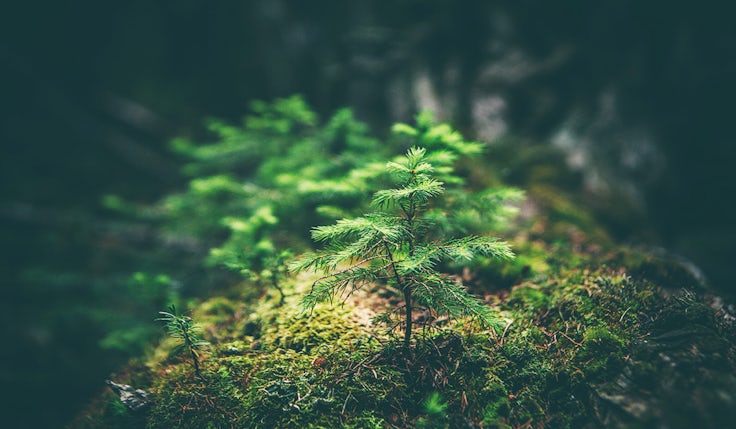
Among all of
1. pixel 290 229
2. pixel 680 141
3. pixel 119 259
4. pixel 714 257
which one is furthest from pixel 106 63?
pixel 714 257

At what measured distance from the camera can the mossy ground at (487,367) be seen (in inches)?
88.9

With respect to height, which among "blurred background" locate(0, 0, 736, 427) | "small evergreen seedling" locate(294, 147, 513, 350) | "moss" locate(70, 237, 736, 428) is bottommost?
"moss" locate(70, 237, 736, 428)

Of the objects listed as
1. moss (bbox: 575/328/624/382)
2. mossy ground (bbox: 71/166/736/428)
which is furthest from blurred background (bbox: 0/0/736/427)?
moss (bbox: 575/328/624/382)

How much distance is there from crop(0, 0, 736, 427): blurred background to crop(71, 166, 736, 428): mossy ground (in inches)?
100

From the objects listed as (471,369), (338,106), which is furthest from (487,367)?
(338,106)

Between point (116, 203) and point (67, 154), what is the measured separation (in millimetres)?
4167

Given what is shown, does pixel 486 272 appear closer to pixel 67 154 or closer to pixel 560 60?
pixel 560 60

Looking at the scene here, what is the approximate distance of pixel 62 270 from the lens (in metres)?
5.91

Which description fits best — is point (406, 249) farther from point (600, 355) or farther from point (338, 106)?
point (338, 106)

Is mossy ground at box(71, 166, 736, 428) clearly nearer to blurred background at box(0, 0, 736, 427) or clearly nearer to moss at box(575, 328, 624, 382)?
moss at box(575, 328, 624, 382)

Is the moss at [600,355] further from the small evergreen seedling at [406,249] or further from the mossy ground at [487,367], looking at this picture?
the small evergreen seedling at [406,249]

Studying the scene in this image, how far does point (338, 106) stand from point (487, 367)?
5839mm

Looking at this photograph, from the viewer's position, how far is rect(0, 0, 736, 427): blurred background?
5.71 meters

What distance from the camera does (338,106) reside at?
6.98m
